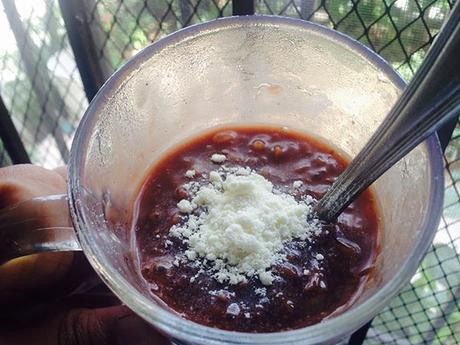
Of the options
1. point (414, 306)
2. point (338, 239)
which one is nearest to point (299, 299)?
point (338, 239)

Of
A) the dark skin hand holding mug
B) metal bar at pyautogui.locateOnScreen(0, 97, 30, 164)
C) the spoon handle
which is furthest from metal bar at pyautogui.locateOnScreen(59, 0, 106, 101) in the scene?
the spoon handle

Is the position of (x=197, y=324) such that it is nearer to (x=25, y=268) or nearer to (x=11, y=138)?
(x=25, y=268)

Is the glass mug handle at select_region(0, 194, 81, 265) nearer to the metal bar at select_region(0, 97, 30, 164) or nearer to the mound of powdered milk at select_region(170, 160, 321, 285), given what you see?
the mound of powdered milk at select_region(170, 160, 321, 285)

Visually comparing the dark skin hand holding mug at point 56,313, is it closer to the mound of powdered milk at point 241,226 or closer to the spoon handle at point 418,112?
the mound of powdered milk at point 241,226

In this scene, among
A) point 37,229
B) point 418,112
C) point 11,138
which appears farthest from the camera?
point 11,138

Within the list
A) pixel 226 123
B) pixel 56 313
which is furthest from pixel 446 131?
pixel 56 313

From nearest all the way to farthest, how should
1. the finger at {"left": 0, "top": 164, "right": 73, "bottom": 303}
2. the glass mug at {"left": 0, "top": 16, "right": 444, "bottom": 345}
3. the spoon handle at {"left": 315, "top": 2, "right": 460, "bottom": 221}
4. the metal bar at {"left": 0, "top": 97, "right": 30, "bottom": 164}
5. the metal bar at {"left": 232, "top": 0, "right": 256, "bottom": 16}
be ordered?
the spoon handle at {"left": 315, "top": 2, "right": 460, "bottom": 221} < the glass mug at {"left": 0, "top": 16, "right": 444, "bottom": 345} < the finger at {"left": 0, "top": 164, "right": 73, "bottom": 303} < the metal bar at {"left": 232, "top": 0, "right": 256, "bottom": 16} < the metal bar at {"left": 0, "top": 97, "right": 30, "bottom": 164}
